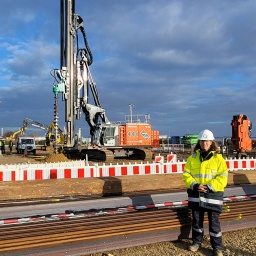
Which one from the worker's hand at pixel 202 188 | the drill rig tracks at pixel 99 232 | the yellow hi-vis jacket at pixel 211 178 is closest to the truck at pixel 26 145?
the drill rig tracks at pixel 99 232

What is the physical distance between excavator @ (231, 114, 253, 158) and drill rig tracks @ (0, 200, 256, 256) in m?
15.8

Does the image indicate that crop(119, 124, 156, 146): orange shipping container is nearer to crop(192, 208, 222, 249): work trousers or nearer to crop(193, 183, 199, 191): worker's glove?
crop(192, 208, 222, 249): work trousers

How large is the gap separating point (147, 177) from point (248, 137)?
14606mm

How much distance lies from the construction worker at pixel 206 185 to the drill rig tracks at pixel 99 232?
1.35ft

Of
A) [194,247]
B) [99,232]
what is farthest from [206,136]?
[99,232]

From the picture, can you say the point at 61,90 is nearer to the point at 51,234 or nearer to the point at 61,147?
the point at 61,147

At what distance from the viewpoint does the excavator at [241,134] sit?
2153 cm

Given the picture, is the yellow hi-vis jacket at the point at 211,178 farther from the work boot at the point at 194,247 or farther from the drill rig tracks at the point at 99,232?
the drill rig tracks at the point at 99,232

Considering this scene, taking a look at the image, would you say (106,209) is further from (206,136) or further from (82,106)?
(82,106)

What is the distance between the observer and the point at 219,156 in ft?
17.9

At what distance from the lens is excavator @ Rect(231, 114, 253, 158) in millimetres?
21531

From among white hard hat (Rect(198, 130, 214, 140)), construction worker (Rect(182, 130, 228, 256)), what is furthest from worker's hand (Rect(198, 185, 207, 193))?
white hard hat (Rect(198, 130, 214, 140))

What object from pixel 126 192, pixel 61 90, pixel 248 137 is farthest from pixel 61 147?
pixel 126 192

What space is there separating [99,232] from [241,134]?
17803 millimetres
